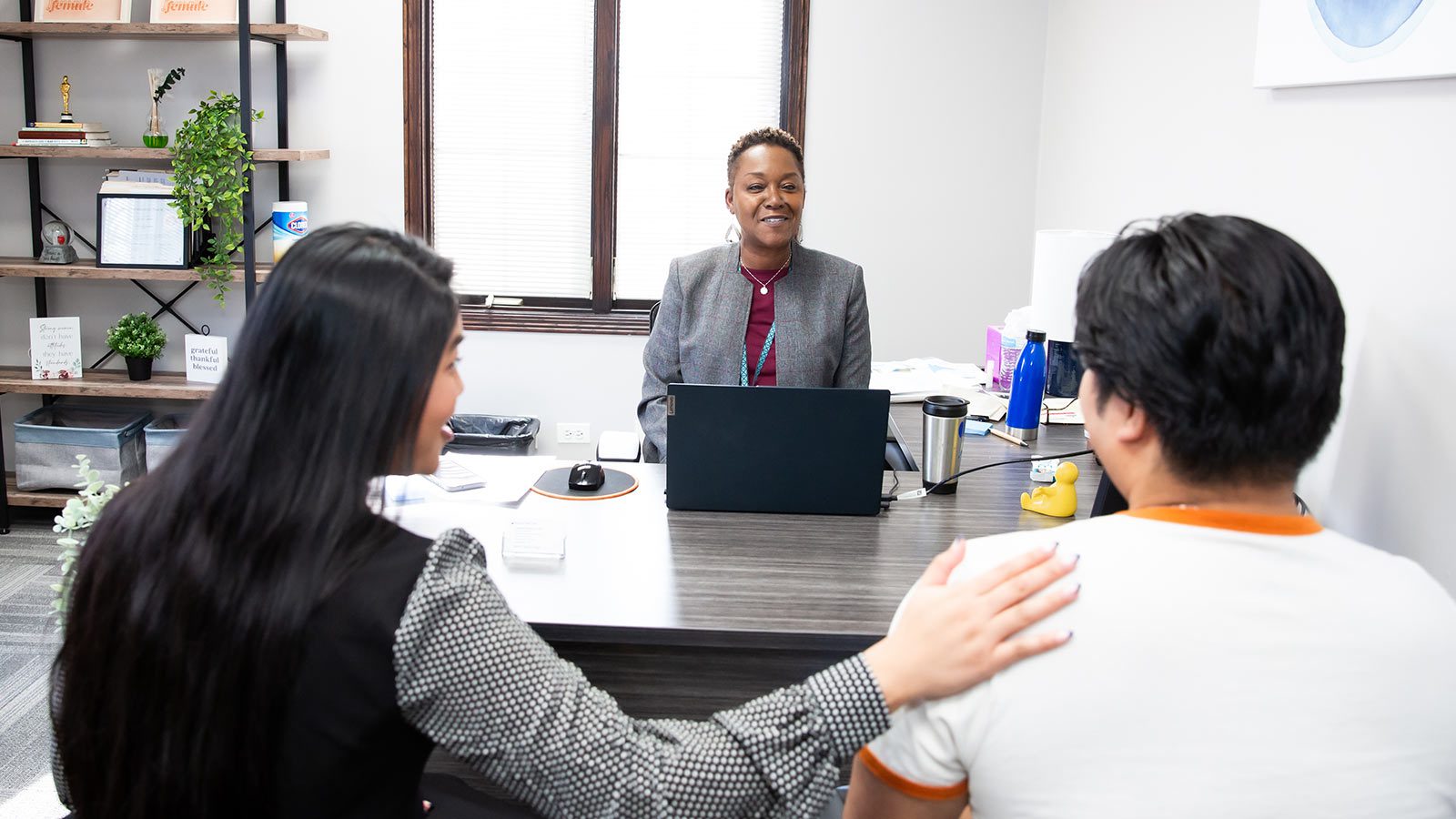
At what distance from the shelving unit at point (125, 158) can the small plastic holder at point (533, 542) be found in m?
2.46

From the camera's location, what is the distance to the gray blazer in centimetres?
275

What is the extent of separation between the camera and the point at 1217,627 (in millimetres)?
866

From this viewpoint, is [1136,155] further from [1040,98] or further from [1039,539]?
[1039,539]

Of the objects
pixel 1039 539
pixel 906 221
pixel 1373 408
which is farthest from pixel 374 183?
pixel 1039 539

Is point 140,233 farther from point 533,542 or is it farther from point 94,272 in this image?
point 533,542

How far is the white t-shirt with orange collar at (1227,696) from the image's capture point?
86 centimetres

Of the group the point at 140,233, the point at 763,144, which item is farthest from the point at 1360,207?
the point at 140,233

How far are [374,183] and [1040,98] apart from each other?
2434 millimetres

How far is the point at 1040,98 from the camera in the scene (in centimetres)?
416

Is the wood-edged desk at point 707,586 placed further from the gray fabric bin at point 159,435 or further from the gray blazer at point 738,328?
the gray fabric bin at point 159,435

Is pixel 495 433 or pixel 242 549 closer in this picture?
pixel 242 549

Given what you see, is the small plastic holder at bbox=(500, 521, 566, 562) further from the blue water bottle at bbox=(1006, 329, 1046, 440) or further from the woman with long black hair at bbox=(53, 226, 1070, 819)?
the blue water bottle at bbox=(1006, 329, 1046, 440)

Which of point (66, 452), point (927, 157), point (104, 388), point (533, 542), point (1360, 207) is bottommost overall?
point (66, 452)

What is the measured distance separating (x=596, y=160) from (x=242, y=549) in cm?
343
